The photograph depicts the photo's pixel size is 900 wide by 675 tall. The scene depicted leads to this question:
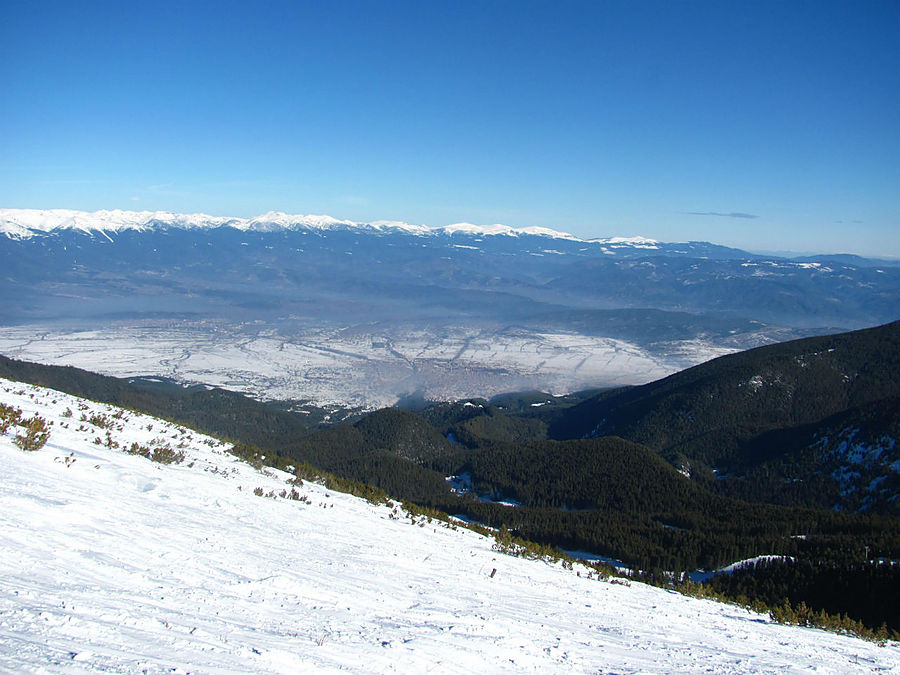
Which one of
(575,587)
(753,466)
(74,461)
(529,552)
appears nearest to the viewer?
(74,461)

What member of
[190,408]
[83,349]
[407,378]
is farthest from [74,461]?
[83,349]

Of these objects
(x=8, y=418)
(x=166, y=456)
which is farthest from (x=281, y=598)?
(x=8, y=418)

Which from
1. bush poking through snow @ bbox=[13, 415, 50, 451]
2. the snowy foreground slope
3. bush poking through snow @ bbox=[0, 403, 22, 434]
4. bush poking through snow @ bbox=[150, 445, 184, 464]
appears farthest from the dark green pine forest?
bush poking through snow @ bbox=[13, 415, 50, 451]

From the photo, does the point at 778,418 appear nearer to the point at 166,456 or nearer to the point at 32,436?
the point at 166,456

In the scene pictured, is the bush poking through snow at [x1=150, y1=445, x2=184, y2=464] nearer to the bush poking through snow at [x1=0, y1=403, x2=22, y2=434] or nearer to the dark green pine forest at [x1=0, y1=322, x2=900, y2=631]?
the bush poking through snow at [x1=0, y1=403, x2=22, y2=434]

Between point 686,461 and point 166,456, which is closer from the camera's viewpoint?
point 166,456

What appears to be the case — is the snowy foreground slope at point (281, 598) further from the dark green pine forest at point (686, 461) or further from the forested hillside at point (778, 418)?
the forested hillside at point (778, 418)

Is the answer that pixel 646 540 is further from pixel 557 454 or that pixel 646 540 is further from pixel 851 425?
pixel 851 425
